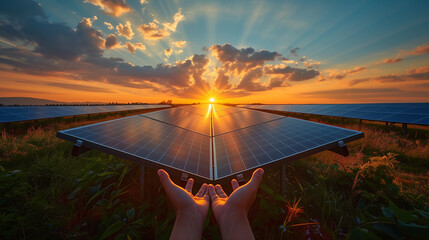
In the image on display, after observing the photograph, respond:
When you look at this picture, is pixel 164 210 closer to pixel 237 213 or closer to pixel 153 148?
pixel 153 148

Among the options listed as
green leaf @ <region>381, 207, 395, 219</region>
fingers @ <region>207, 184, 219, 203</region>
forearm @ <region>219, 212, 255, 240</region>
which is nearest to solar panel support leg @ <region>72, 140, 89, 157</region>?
fingers @ <region>207, 184, 219, 203</region>

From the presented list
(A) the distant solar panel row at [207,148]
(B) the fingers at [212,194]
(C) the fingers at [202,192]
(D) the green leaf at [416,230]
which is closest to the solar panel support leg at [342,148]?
(A) the distant solar panel row at [207,148]

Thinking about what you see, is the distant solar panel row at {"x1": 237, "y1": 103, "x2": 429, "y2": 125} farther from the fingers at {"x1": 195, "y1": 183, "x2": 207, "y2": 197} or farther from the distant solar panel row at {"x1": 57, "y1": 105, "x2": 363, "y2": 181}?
the fingers at {"x1": 195, "y1": 183, "x2": 207, "y2": 197}

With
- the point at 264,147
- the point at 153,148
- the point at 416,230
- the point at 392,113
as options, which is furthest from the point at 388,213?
the point at 392,113

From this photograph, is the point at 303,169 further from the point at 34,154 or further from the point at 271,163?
the point at 34,154

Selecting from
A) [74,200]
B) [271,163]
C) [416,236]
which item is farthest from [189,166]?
[416,236]
